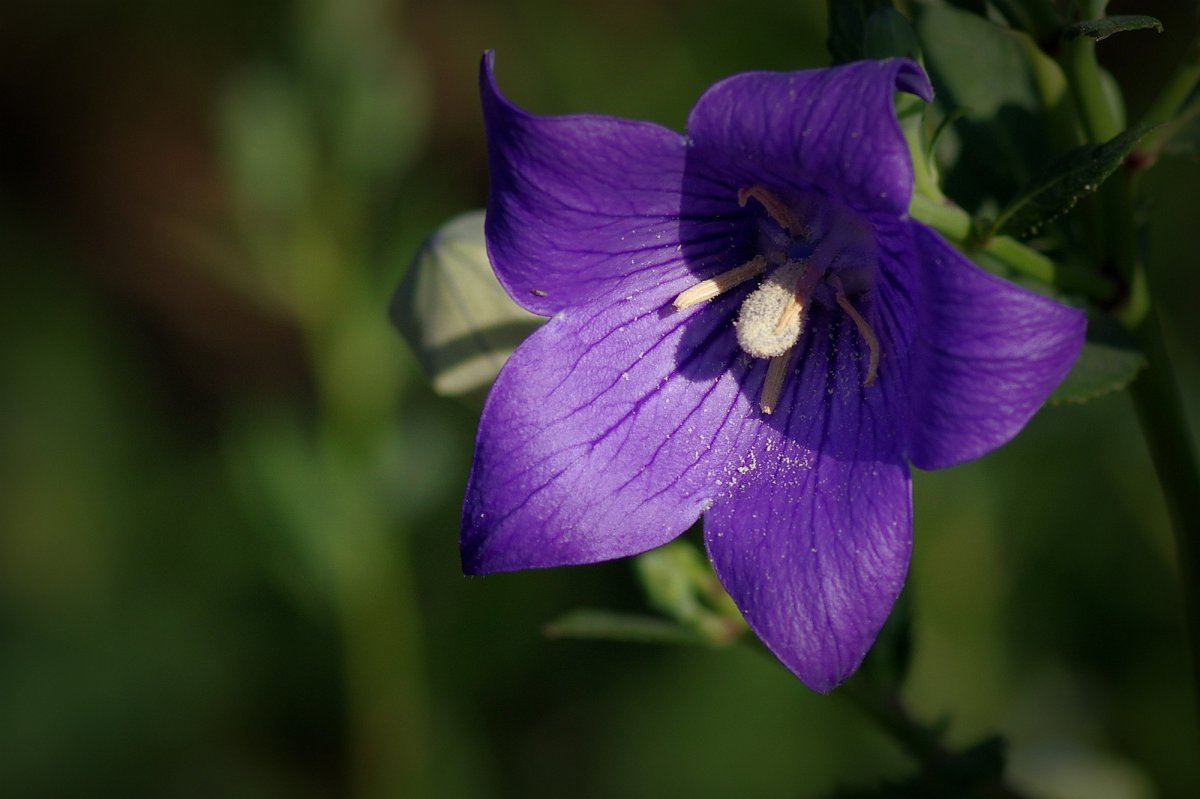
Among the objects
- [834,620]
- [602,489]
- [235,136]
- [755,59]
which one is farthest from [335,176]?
[834,620]

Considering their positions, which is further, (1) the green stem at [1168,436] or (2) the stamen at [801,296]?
(2) the stamen at [801,296]

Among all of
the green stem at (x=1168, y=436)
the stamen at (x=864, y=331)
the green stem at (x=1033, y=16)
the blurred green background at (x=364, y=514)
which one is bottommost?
the blurred green background at (x=364, y=514)

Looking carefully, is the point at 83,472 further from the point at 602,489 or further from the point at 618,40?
the point at 602,489

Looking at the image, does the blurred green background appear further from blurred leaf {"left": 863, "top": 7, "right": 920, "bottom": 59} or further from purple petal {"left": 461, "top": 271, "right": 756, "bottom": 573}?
blurred leaf {"left": 863, "top": 7, "right": 920, "bottom": 59}

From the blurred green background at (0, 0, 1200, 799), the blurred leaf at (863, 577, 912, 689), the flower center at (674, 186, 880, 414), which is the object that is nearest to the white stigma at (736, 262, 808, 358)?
the flower center at (674, 186, 880, 414)

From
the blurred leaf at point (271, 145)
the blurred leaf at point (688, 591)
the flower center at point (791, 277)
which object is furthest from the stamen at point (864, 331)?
the blurred leaf at point (271, 145)

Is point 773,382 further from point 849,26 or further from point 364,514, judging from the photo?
point 364,514

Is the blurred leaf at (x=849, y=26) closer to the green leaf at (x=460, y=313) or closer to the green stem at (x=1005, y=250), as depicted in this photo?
the green stem at (x=1005, y=250)

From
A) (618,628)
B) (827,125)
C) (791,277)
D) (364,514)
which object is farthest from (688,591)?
(364,514)
